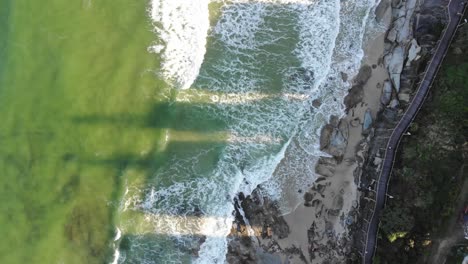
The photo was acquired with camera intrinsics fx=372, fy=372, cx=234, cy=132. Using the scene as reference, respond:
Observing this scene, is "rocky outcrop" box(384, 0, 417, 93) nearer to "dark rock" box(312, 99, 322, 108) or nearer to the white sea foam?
the white sea foam

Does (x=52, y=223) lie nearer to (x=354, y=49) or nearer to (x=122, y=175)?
(x=122, y=175)

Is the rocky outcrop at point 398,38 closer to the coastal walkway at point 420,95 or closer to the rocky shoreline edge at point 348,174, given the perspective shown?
the rocky shoreline edge at point 348,174

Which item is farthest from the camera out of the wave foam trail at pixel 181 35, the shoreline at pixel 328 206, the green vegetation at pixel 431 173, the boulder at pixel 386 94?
the wave foam trail at pixel 181 35

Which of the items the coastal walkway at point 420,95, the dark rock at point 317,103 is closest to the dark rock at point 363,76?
the dark rock at point 317,103

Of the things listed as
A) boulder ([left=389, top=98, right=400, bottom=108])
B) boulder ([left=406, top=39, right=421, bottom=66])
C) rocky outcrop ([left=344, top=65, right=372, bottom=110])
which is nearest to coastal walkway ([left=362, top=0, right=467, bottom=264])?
boulder ([left=389, top=98, right=400, bottom=108])

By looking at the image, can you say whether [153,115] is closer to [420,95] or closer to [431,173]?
[420,95]

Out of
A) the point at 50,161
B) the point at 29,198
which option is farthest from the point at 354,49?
the point at 29,198

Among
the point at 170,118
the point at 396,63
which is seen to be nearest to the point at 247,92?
the point at 170,118
